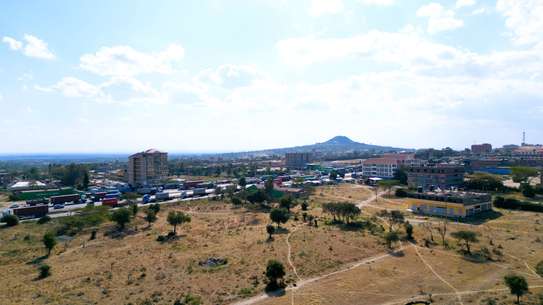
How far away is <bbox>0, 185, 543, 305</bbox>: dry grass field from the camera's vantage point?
80.3 feet

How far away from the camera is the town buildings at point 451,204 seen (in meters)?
49.3

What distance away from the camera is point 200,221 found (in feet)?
164

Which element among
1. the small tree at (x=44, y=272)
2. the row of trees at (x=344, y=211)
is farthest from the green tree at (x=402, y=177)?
the small tree at (x=44, y=272)

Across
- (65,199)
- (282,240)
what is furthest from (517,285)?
(65,199)

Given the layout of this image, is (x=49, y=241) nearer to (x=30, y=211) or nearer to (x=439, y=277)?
(x=30, y=211)

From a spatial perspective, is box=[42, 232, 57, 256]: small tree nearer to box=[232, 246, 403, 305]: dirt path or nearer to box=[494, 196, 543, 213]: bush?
box=[232, 246, 403, 305]: dirt path

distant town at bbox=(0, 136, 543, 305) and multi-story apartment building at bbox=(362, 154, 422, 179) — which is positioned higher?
multi-story apartment building at bbox=(362, 154, 422, 179)

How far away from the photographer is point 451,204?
1976 inches

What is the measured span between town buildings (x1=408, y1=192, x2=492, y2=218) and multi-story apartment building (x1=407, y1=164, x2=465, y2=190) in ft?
58.0

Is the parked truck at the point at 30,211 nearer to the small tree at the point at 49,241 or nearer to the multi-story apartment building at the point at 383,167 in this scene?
the small tree at the point at 49,241

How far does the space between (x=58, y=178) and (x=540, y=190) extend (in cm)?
12438

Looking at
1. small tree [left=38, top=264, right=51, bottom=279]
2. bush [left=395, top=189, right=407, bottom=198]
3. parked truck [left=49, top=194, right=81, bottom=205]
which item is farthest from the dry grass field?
parked truck [left=49, top=194, right=81, bottom=205]

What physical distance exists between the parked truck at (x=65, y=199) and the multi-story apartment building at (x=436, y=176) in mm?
72100

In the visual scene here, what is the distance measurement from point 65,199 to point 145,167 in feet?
94.4
